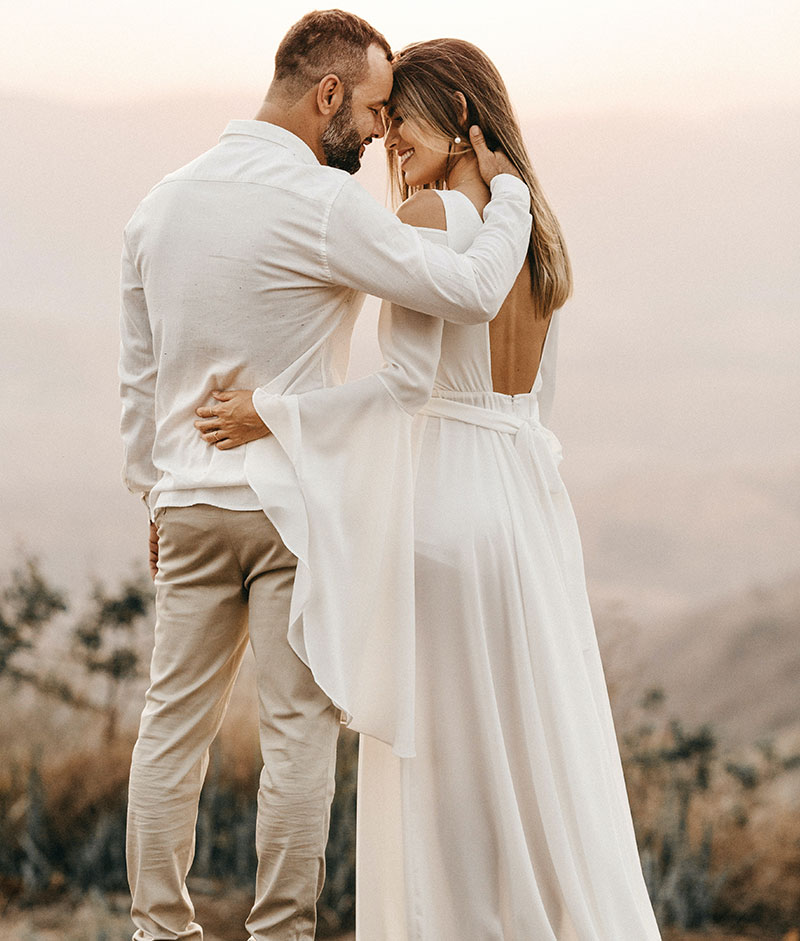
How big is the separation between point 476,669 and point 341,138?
919 mm

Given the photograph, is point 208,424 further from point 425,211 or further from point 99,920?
point 99,920

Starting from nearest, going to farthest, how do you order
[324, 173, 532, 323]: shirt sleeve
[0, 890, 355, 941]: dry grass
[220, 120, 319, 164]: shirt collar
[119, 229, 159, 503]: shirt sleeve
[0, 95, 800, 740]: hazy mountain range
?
[324, 173, 532, 323]: shirt sleeve < [220, 120, 319, 164]: shirt collar < [119, 229, 159, 503]: shirt sleeve < [0, 890, 355, 941]: dry grass < [0, 95, 800, 740]: hazy mountain range

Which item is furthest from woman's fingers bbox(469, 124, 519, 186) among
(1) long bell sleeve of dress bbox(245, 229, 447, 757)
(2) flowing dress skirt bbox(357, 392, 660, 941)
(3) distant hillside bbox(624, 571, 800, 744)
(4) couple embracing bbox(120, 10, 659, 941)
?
(3) distant hillside bbox(624, 571, 800, 744)

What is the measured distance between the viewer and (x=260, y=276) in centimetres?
186

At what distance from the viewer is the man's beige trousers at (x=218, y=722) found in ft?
6.09

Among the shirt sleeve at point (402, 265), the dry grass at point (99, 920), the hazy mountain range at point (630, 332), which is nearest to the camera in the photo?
the shirt sleeve at point (402, 265)

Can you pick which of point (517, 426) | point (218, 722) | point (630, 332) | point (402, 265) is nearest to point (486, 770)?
point (218, 722)

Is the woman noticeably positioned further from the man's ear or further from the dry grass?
the dry grass

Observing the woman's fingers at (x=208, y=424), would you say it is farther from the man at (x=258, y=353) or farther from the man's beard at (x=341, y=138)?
the man's beard at (x=341, y=138)

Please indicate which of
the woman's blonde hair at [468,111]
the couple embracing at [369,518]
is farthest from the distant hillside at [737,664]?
the woman's blonde hair at [468,111]

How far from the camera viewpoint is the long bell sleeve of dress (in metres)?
1.85

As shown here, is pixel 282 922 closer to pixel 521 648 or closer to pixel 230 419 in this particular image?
pixel 521 648

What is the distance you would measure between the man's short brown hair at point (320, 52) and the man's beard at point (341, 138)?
0.04m

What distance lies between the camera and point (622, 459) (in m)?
3.55
